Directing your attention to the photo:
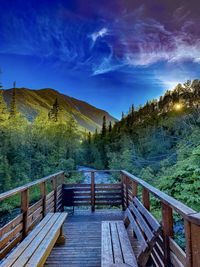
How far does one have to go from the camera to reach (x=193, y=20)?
28.2 feet

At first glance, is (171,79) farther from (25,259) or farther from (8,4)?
(25,259)

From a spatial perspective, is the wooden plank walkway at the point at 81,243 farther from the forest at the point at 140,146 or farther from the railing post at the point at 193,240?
the forest at the point at 140,146

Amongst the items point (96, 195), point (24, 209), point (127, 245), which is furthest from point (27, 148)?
point (127, 245)

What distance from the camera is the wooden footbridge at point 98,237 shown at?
1.75 meters

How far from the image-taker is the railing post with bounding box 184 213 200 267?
1.31 m

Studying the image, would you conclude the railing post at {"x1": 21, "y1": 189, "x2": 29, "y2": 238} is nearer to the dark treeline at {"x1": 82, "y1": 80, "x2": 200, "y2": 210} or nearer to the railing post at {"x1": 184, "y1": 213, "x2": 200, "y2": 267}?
the railing post at {"x1": 184, "y1": 213, "x2": 200, "y2": 267}

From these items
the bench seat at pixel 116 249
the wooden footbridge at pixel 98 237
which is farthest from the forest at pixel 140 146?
the bench seat at pixel 116 249

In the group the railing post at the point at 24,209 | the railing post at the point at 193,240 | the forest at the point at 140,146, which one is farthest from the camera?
the forest at the point at 140,146

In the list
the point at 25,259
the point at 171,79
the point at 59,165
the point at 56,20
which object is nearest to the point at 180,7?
the point at 56,20

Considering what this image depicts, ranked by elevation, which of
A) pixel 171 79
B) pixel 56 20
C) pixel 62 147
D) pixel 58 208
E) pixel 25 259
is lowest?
pixel 58 208

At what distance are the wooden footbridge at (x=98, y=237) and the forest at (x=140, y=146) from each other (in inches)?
70.7

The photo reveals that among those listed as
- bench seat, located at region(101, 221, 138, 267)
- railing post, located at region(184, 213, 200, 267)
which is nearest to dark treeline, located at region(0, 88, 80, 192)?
bench seat, located at region(101, 221, 138, 267)

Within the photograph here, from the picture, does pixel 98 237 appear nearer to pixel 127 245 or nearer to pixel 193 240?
pixel 127 245

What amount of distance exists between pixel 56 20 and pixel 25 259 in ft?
34.5
